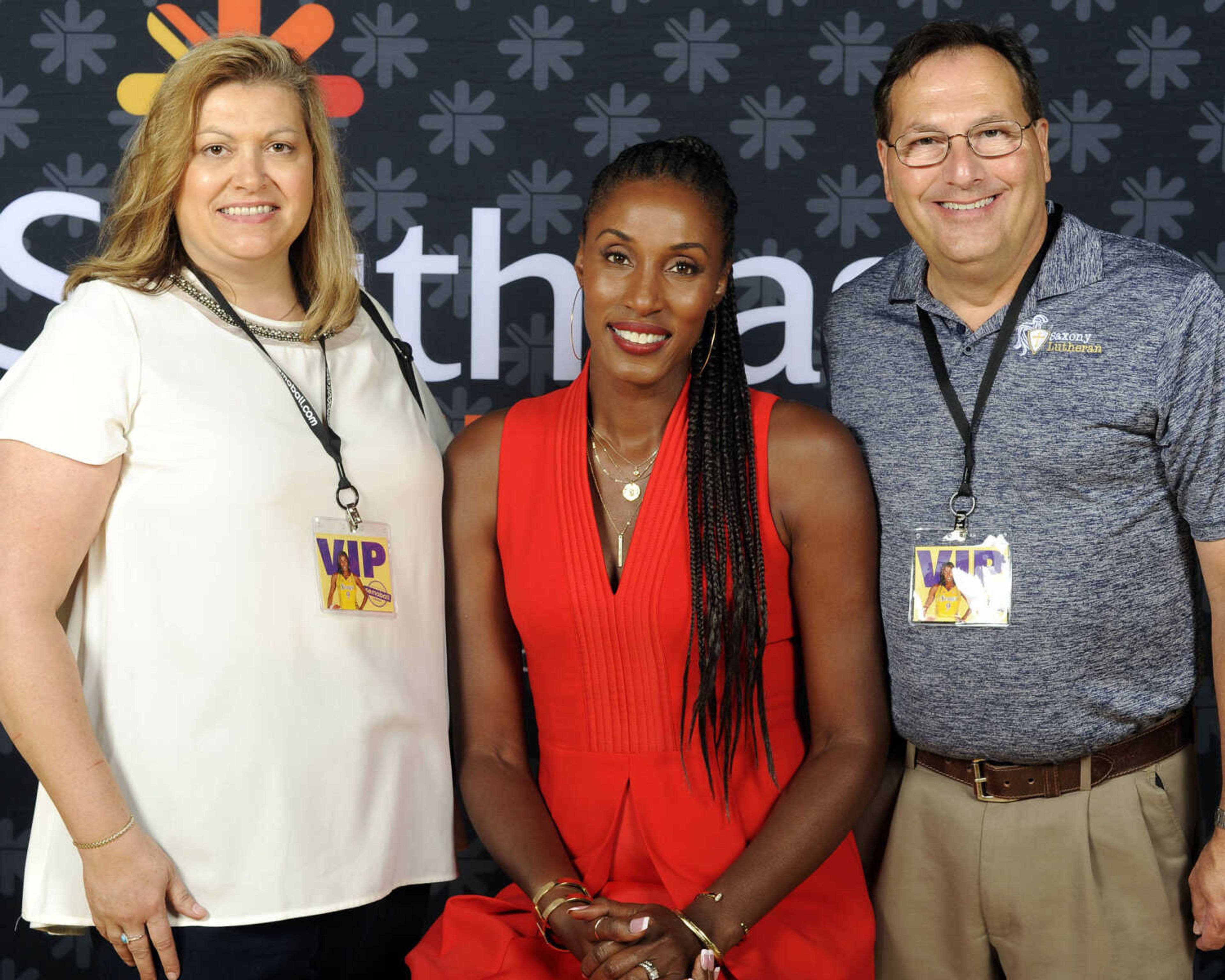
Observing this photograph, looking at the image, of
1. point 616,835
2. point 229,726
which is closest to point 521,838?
point 616,835

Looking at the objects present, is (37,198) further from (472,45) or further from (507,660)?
(507,660)

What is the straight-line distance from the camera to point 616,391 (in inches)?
80.2

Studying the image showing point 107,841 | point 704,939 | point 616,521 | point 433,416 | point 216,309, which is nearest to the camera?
point 107,841

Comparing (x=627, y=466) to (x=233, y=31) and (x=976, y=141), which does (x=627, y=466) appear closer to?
(x=976, y=141)

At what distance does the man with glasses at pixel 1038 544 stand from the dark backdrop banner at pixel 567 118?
0.92 meters

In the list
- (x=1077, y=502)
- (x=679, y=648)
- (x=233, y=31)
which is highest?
(x=233, y=31)

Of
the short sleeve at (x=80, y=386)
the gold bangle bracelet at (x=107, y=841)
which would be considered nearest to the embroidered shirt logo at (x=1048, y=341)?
the short sleeve at (x=80, y=386)

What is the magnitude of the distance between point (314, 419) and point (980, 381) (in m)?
0.99

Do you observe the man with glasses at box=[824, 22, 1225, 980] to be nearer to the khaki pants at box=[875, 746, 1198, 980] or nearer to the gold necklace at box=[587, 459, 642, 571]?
the khaki pants at box=[875, 746, 1198, 980]

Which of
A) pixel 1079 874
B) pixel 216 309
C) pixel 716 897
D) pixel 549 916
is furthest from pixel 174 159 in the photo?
pixel 1079 874

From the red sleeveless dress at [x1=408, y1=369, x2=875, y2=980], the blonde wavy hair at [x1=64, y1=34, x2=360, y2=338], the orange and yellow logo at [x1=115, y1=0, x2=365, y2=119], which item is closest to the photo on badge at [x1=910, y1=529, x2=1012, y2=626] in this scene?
the red sleeveless dress at [x1=408, y1=369, x2=875, y2=980]

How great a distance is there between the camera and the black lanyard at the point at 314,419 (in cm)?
183

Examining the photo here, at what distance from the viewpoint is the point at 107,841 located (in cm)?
164

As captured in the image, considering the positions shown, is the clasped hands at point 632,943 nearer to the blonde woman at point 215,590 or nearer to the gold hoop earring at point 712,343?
the blonde woman at point 215,590
